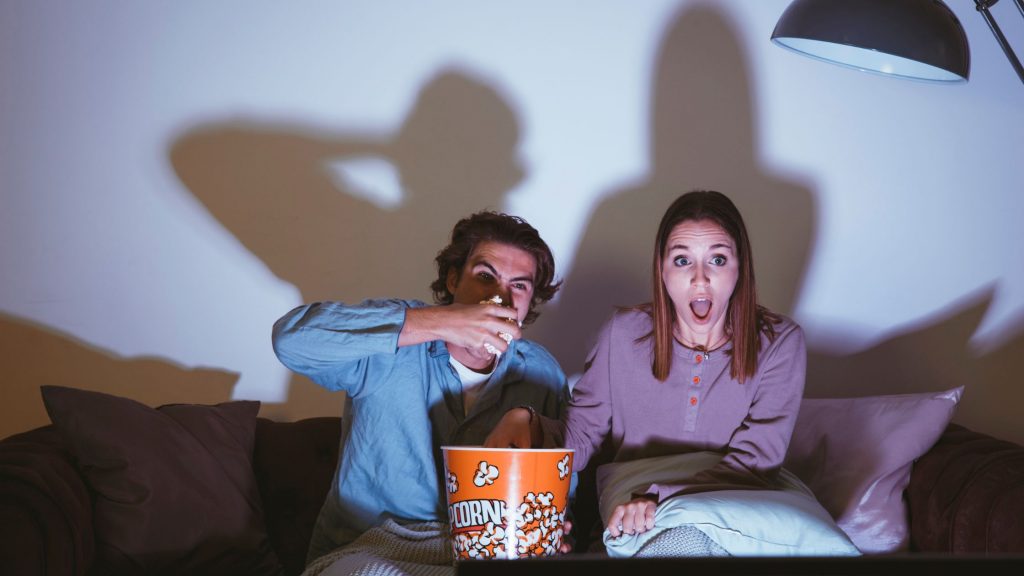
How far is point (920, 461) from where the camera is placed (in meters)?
1.87

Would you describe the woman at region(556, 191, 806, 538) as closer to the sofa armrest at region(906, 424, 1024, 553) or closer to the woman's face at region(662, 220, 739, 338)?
the woman's face at region(662, 220, 739, 338)

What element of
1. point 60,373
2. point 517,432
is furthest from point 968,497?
point 60,373

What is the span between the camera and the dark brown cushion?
1.65m

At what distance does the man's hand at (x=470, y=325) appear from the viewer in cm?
153

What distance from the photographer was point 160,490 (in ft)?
Result: 5.58

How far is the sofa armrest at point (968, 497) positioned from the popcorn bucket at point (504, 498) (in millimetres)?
804

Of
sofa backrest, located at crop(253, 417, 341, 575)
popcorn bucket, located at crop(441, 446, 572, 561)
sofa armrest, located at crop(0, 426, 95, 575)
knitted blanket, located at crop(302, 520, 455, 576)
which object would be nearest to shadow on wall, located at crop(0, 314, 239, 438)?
sofa backrest, located at crop(253, 417, 341, 575)

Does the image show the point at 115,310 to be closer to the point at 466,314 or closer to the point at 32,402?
the point at 32,402

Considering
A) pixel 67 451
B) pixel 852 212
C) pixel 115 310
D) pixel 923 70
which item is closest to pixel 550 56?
pixel 852 212

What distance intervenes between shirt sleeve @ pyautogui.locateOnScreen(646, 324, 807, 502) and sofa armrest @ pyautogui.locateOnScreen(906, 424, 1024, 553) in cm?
35

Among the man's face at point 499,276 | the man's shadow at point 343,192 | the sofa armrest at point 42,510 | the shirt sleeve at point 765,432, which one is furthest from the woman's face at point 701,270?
the sofa armrest at point 42,510

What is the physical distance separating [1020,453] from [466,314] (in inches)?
40.4

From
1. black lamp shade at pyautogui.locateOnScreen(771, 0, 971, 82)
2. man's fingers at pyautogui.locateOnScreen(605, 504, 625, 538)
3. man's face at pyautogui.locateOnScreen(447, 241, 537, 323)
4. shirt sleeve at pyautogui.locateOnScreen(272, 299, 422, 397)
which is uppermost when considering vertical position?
black lamp shade at pyautogui.locateOnScreen(771, 0, 971, 82)

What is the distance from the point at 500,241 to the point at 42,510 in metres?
0.91
